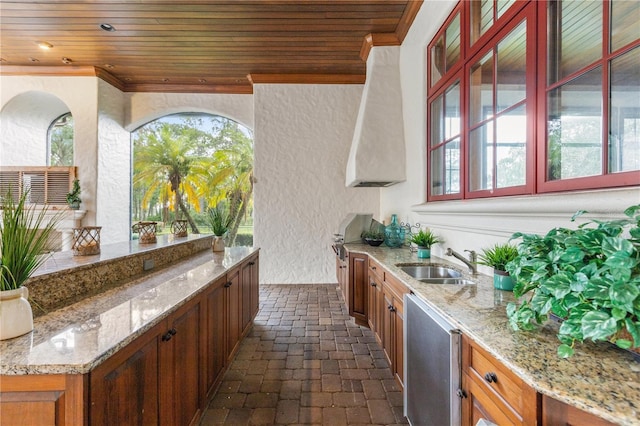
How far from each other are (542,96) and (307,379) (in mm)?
2526

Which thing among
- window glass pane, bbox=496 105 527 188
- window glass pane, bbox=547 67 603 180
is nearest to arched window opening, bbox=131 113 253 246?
window glass pane, bbox=496 105 527 188

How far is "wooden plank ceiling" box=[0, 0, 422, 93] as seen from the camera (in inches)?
132

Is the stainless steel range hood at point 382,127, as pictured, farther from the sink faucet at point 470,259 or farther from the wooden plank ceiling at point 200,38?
the sink faucet at point 470,259

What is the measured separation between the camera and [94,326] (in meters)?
1.13

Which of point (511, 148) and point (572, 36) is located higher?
point (572, 36)

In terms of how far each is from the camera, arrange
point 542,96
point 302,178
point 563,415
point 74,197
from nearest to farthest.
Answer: point 563,415, point 542,96, point 74,197, point 302,178

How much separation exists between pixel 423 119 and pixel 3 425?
11.7ft

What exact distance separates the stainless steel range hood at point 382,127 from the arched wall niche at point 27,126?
5385 mm

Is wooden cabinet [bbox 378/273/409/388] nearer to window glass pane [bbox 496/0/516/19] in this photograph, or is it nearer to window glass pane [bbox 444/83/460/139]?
window glass pane [bbox 444/83/460/139]

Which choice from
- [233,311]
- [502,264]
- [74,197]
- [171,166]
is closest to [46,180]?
[74,197]

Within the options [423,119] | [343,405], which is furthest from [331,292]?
[423,119]

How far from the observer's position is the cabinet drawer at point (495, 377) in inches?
34.8

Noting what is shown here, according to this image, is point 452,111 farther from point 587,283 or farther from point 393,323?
point 587,283

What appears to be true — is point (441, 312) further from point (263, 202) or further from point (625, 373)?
point (263, 202)
